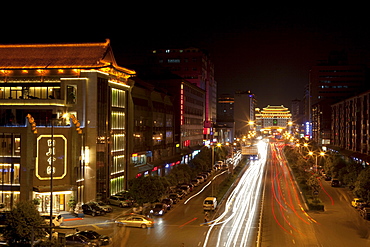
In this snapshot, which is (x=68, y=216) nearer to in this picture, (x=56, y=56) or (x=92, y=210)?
(x=92, y=210)

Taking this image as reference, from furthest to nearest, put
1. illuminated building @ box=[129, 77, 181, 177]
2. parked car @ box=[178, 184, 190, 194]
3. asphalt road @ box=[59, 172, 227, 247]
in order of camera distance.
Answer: illuminated building @ box=[129, 77, 181, 177] < parked car @ box=[178, 184, 190, 194] < asphalt road @ box=[59, 172, 227, 247]

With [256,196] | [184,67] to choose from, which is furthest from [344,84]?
Result: [256,196]

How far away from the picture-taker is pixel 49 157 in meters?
44.0

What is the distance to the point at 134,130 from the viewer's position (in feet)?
209

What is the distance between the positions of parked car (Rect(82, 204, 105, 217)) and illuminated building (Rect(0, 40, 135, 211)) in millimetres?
1565

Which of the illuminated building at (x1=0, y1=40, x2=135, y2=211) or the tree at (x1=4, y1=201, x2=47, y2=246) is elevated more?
the illuminated building at (x1=0, y1=40, x2=135, y2=211)

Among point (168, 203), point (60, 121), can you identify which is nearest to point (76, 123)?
point (60, 121)

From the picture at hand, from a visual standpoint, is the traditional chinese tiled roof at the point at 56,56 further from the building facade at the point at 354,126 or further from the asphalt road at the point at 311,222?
the building facade at the point at 354,126

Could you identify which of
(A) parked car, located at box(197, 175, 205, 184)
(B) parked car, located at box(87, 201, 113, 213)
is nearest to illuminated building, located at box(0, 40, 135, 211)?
(B) parked car, located at box(87, 201, 113, 213)

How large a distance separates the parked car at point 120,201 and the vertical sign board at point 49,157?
744 cm

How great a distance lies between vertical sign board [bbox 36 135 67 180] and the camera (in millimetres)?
43750

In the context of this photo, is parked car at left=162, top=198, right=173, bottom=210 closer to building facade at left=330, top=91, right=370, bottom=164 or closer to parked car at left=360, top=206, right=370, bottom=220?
parked car at left=360, top=206, right=370, bottom=220

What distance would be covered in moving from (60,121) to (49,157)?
4.69 m

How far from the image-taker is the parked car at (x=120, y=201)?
164 feet
